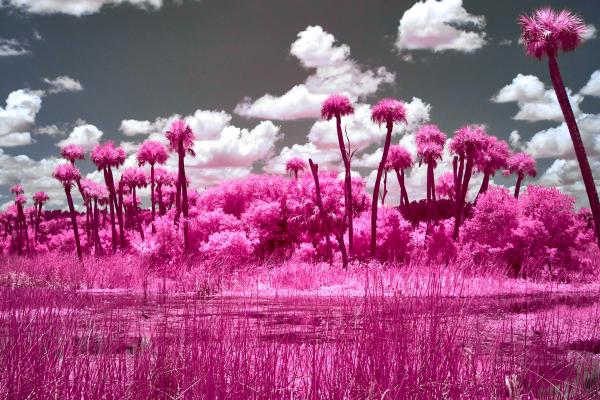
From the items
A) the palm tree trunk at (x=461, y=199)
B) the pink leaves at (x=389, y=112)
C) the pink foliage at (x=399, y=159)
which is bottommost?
the palm tree trunk at (x=461, y=199)

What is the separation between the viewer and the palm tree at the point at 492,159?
137ft

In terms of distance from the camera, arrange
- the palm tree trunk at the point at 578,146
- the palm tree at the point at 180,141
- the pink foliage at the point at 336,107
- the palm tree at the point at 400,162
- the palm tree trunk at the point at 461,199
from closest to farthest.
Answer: the palm tree trunk at the point at 578,146
the palm tree trunk at the point at 461,199
the pink foliage at the point at 336,107
the palm tree at the point at 180,141
the palm tree at the point at 400,162

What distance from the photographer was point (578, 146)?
20.7 meters

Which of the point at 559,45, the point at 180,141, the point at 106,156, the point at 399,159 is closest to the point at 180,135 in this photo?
the point at 180,141

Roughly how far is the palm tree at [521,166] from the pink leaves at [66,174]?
116 feet

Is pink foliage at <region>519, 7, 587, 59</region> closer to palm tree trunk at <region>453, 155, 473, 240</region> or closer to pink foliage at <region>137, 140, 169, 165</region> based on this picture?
palm tree trunk at <region>453, 155, 473, 240</region>

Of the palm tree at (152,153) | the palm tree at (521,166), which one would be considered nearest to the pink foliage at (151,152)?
the palm tree at (152,153)

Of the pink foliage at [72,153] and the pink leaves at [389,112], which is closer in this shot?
the pink leaves at [389,112]

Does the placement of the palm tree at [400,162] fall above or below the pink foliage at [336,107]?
below

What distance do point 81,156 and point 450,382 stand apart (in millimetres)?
42895

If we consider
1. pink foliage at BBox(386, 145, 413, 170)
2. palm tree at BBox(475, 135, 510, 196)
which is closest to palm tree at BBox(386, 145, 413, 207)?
pink foliage at BBox(386, 145, 413, 170)

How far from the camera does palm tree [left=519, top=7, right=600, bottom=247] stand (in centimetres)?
2040

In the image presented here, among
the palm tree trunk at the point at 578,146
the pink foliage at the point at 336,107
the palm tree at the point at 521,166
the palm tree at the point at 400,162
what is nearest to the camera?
the palm tree trunk at the point at 578,146

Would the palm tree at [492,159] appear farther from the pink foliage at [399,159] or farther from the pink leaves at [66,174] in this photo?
the pink leaves at [66,174]
